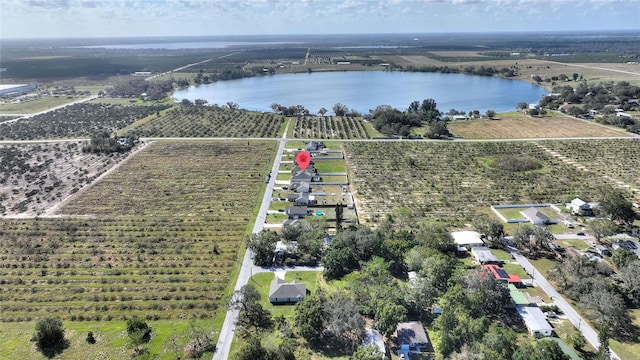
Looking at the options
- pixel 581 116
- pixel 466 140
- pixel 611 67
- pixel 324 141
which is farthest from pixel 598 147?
pixel 611 67

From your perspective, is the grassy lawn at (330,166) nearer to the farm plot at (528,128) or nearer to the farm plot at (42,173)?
the farm plot at (528,128)

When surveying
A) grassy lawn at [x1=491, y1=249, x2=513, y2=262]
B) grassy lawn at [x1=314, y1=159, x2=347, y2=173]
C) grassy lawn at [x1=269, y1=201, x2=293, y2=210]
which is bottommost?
grassy lawn at [x1=491, y1=249, x2=513, y2=262]

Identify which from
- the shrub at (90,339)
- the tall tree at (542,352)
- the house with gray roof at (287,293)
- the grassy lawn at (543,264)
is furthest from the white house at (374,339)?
the shrub at (90,339)

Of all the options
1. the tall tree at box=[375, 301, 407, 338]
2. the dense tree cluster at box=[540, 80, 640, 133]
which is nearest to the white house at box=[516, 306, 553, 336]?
the tall tree at box=[375, 301, 407, 338]

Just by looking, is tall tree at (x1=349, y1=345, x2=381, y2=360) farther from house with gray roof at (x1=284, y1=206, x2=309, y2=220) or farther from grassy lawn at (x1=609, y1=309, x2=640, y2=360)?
house with gray roof at (x1=284, y1=206, x2=309, y2=220)

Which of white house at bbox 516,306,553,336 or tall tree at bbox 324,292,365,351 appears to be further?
white house at bbox 516,306,553,336

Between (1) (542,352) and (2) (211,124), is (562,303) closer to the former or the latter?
(1) (542,352)
